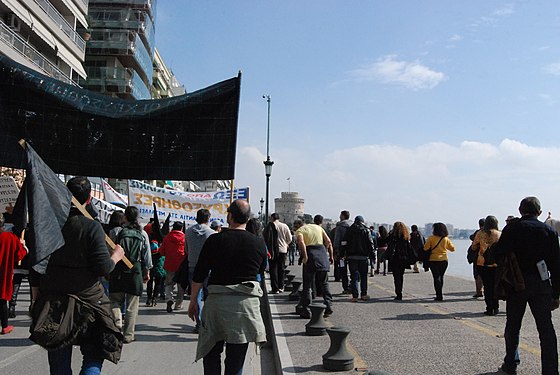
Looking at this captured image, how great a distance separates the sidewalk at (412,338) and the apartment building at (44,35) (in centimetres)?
2275

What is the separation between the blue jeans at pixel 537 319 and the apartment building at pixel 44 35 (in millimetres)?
25904

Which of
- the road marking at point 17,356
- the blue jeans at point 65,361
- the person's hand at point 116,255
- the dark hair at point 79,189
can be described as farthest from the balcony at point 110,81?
the blue jeans at point 65,361

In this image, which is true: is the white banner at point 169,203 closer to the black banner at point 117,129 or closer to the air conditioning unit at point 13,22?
the black banner at point 117,129

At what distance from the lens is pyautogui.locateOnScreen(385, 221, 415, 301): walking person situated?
11531 mm

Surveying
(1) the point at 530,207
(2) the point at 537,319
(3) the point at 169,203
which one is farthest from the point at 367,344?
(3) the point at 169,203

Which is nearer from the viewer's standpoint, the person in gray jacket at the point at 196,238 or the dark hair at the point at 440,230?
the person in gray jacket at the point at 196,238

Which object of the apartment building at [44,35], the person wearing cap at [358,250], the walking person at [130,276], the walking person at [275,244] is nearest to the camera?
the walking person at [130,276]

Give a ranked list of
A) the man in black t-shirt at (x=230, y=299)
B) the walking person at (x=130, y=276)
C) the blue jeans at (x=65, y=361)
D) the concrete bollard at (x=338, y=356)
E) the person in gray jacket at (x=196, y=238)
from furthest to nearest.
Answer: the person in gray jacket at (x=196, y=238)
the walking person at (x=130, y=276)
the concrete bollard at (x=338, y=356)
the man in black t-shirt at (x=230, y=299)
the blue jeans at (x=65, y=361)

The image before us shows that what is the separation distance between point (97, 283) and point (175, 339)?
4.26 metres

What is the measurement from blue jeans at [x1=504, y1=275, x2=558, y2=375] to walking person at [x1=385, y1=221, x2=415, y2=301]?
19.4 feet

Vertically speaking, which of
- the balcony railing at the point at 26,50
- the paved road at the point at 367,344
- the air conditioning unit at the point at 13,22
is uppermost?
the air conditioning unit at the point at 13,22

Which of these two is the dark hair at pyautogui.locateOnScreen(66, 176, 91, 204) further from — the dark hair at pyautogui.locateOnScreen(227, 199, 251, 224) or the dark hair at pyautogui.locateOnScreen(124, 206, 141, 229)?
the dark hair at pyautogui.locateOnScreen(124, 206, 141, 229)

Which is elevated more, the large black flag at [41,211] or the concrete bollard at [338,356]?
the large black flag at [41,211]

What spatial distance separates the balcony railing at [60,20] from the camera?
3209 cm
